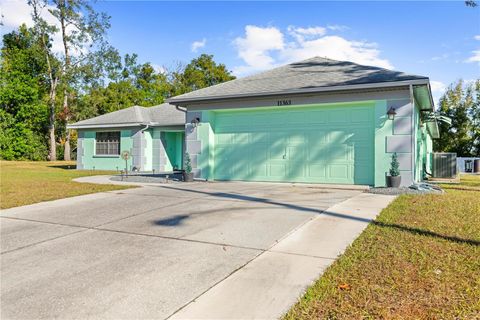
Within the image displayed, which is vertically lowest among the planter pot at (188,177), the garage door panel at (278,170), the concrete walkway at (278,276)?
the concrete walkway at (278,276)

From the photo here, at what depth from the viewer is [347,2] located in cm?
1166

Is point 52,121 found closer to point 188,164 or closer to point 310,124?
point 188,164

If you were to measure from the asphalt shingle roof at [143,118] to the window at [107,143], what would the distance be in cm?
71

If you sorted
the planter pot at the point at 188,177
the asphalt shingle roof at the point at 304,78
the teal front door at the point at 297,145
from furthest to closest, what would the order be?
the planter pot at the point at 188,177 → the teal front door at the point at 297,145 → the asphalt shingle roof at the point at 304,78

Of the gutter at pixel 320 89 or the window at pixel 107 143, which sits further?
the window at pixel 107 143

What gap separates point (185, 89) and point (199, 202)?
110 feet

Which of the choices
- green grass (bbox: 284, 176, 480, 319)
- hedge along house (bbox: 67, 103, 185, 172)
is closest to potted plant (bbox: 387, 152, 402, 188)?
green grass (bbox: 284, 176, 480, 319)

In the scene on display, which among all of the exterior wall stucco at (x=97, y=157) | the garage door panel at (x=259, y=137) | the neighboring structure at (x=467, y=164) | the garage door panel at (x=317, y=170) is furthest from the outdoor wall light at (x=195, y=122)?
the neighboring structure at (x=467, y=164)

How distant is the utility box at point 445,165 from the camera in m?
16.2

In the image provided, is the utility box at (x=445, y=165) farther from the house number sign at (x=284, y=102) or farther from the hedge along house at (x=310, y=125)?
the house number sign at (x=284, y=102)

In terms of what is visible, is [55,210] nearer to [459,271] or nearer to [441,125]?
[459,271]

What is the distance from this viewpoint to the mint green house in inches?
379

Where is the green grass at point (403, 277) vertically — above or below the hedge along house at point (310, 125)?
below

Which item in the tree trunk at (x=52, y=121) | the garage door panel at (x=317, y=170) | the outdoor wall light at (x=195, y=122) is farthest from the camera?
the tree trunk at (x=52, y=121)
